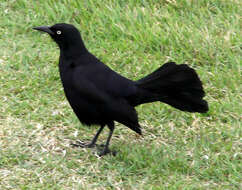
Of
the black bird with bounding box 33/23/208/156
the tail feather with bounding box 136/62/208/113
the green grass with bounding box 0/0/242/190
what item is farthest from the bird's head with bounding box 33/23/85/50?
the green grass with bounding box 0/0/242/190

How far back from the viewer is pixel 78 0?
25.1 feet

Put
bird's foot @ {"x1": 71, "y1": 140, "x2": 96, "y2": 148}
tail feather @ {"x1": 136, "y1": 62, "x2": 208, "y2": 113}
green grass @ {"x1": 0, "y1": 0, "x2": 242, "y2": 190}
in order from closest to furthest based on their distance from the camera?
green grass @ {"x1": 0, "y1": 0, "x2": 242, "y2": 190} < tail feather @ {"x1": 136, "y1": 62, "x2": 208, "y2": 113} < bird's foot @ {"x1": 71, "y1": 140, "x2": 96, "y2": 148}

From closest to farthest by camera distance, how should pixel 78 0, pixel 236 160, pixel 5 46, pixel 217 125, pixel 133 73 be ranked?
pixel 236 160 < pixel 217 125 < pixel 133 73 < pixel 5 46 < pixel 78 0

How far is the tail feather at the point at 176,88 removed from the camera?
16.9 feet

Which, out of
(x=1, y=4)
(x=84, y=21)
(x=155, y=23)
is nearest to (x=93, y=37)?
(x=84, y=21)

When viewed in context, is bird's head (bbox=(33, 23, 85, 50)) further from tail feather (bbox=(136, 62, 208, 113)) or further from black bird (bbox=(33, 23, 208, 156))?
tail feather (bbox=(136, 62, 208, 113))

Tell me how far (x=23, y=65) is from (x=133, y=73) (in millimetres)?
1353

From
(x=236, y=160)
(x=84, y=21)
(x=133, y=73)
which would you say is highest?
(x=84, y=21)

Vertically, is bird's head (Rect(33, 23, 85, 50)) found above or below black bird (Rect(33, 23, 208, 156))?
above

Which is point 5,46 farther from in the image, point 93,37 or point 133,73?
point 133,73

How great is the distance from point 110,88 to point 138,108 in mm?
1025

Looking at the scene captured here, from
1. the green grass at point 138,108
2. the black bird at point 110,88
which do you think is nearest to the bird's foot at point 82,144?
the green grass at point 138,108

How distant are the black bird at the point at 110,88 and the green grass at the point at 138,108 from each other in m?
0.40

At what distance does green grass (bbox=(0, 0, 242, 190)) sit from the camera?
197 inches
